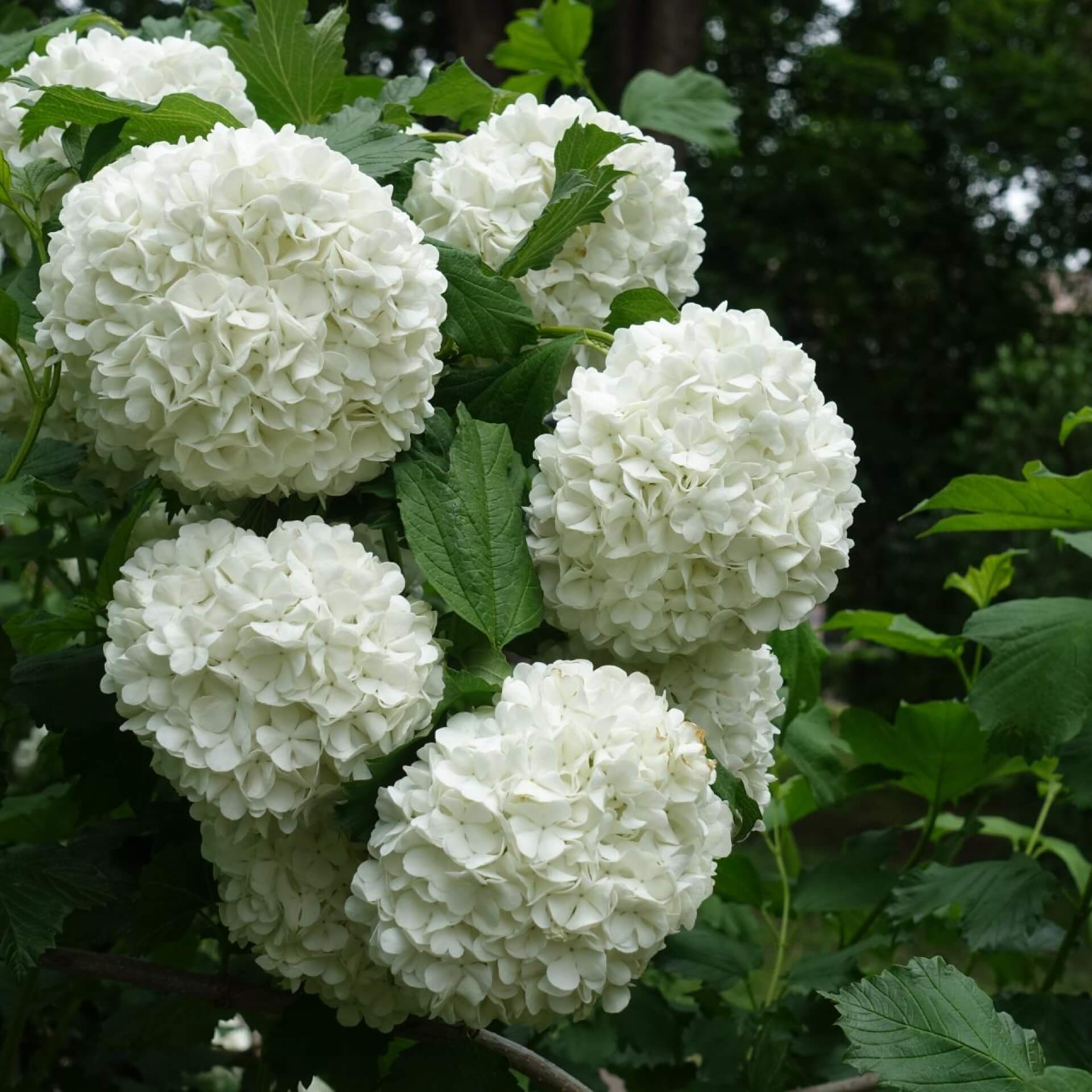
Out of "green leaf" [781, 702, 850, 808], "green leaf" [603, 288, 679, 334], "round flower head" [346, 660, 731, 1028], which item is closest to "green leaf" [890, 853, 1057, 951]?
"green leaf" [781, 702, 850, 808]

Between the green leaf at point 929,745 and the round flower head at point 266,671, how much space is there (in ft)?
2.62

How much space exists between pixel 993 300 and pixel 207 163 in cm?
851

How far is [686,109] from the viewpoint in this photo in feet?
5.63

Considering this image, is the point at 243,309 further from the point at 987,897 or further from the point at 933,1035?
the point at 987,897

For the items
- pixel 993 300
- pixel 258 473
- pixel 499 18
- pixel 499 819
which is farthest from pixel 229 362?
pixel 993 300

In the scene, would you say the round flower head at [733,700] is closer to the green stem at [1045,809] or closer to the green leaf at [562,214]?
the green leaf at [562,214]

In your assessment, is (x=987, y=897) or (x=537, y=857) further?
(x=987, y=897)

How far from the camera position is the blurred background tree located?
26.8 ft

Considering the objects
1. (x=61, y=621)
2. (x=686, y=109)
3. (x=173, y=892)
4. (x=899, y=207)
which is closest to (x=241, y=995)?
(x=173, y=892)

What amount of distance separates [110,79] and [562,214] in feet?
1.45

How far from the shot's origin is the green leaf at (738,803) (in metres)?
0.95

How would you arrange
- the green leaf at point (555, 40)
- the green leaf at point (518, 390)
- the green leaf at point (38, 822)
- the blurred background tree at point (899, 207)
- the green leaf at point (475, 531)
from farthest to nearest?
A: the blurred background tree at point (899, 207) < the green leaf at point (555, 40) < the green leaf at point (38, 822) < the green leaf at point (518, 390) < the green leaf at point (475, 531)

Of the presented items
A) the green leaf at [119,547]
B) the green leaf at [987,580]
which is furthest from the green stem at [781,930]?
the green leaf at [119,547]

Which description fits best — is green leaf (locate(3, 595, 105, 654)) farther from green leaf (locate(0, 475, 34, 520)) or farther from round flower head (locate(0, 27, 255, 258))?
round flower head (locate(0, 27, 255, 258))
